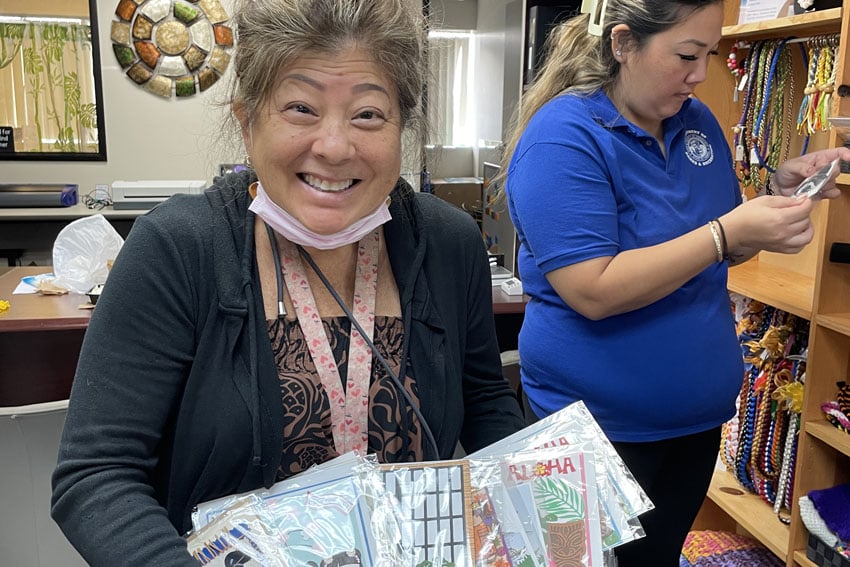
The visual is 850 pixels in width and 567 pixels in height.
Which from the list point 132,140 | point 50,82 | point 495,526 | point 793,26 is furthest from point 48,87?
point 495,526

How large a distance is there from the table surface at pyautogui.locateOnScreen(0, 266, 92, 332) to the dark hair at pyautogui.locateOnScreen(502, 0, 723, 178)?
1.47 m

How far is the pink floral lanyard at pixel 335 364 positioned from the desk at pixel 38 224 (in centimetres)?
379

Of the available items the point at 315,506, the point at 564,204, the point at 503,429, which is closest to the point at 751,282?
the point at 564,204

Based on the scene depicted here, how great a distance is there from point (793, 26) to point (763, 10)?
0.19m

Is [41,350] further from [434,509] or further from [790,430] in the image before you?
[790,430]

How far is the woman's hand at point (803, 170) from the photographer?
5.04ft

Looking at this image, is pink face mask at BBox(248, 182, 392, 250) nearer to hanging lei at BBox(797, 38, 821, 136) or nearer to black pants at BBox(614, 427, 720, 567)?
black pants at BBox(614, 427, 720, 567)

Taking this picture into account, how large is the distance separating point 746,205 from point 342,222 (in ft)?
2.72

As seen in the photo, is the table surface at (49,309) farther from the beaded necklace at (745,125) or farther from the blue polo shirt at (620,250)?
the blue polo shirt at (620,250)

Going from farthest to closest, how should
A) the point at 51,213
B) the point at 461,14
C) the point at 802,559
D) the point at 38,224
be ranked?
the point at 461,14 → the point at 38,224 → the point at 51,213 → the point at 802,559

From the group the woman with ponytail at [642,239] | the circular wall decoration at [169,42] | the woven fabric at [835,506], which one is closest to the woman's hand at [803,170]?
the woman with ponytail at [642,239]

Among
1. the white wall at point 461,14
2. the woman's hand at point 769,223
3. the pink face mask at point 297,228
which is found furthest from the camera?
the white wall at point 461,14

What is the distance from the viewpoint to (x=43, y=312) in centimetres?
237

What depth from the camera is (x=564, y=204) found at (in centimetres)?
134
